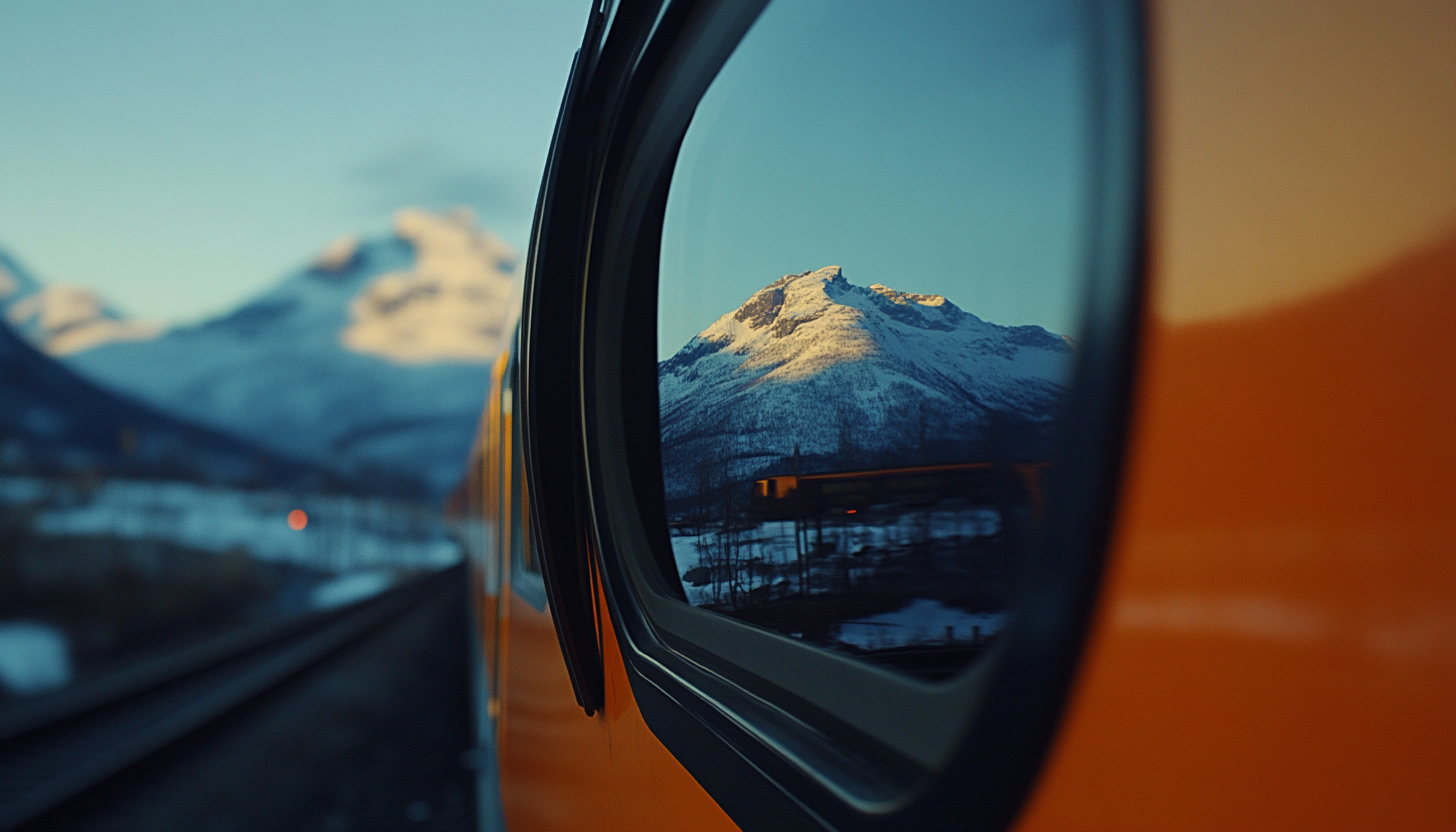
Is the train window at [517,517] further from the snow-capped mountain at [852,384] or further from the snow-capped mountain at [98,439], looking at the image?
the snow-capped mountain at [98,439]

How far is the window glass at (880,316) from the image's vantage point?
69cm

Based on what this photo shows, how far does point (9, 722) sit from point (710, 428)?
Result: 43.2ft

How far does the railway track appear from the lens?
8.76 metres

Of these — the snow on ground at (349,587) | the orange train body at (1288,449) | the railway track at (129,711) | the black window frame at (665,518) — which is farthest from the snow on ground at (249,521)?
the orange train body at (1288,449)

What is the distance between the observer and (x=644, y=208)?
5.77ft

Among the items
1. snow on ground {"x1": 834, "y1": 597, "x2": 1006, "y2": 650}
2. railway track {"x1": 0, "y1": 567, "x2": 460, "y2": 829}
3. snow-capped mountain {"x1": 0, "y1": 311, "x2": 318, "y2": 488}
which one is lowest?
railway track {"x1": 0, "y1": 567, "x2": 460, "y2": 829}

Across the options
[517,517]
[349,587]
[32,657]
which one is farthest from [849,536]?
[349,587]

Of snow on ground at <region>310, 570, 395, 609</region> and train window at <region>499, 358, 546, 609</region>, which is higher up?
train window at <region>499, 358, 546, 609</region>

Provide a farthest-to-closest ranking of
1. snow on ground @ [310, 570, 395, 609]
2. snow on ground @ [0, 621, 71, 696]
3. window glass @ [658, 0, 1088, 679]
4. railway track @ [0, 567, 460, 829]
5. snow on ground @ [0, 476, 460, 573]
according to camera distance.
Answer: snow on ground @ [0, 476, 460, 573]
snow on ground @ [310, 570, 395, 609]
snow on ground @ [0, 621, 71, 696]
railway track @ [0, 567, 460, 829]
window glass @ [658, 0, 1088, 679]

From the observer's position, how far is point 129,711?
12109 mm

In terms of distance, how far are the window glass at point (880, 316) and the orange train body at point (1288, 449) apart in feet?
0.33

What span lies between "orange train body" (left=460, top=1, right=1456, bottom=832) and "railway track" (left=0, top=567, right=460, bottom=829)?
30.0 ft

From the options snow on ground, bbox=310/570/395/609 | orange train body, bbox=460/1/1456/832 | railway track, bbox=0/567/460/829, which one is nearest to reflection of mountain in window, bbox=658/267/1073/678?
orange train body, bbox=460/1/1456/832

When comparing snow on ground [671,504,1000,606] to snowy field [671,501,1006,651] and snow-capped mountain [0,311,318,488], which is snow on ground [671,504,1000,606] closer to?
snowy field [671,501,1006,651]
